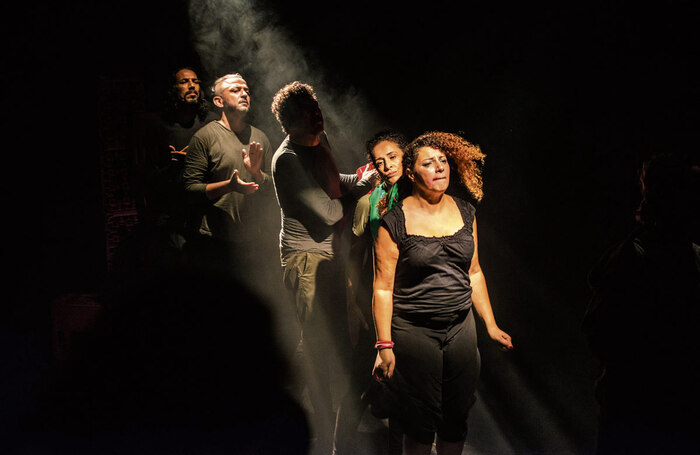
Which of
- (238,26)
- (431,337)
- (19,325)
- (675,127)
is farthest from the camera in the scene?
(19,325)

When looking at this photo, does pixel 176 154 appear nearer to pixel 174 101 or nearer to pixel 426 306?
pixel 174 101

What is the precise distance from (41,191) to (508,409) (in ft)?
12.3

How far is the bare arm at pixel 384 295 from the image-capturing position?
258 cm

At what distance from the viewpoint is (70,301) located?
341 centimetres

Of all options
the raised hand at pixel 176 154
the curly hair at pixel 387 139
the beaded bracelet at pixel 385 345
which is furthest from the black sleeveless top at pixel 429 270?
the raised hand at pixel 176 154

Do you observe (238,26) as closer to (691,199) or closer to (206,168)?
(206,168)

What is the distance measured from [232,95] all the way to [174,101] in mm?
410

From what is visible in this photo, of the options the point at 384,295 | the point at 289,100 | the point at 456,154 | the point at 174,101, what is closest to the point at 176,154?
the point at 174,101

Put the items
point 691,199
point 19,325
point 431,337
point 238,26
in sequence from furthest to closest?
point 19,325
point 238,26
point 431,337
point 691,199

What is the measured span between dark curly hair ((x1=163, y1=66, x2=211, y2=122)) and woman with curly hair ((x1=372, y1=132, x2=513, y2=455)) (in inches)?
58.1

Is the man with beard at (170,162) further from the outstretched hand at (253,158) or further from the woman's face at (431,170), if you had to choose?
the woman's face at (431,170)

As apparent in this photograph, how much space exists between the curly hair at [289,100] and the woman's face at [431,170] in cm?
95

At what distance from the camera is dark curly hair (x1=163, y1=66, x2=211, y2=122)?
126 inches

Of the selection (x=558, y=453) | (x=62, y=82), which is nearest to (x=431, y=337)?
(x=558, y=453)
